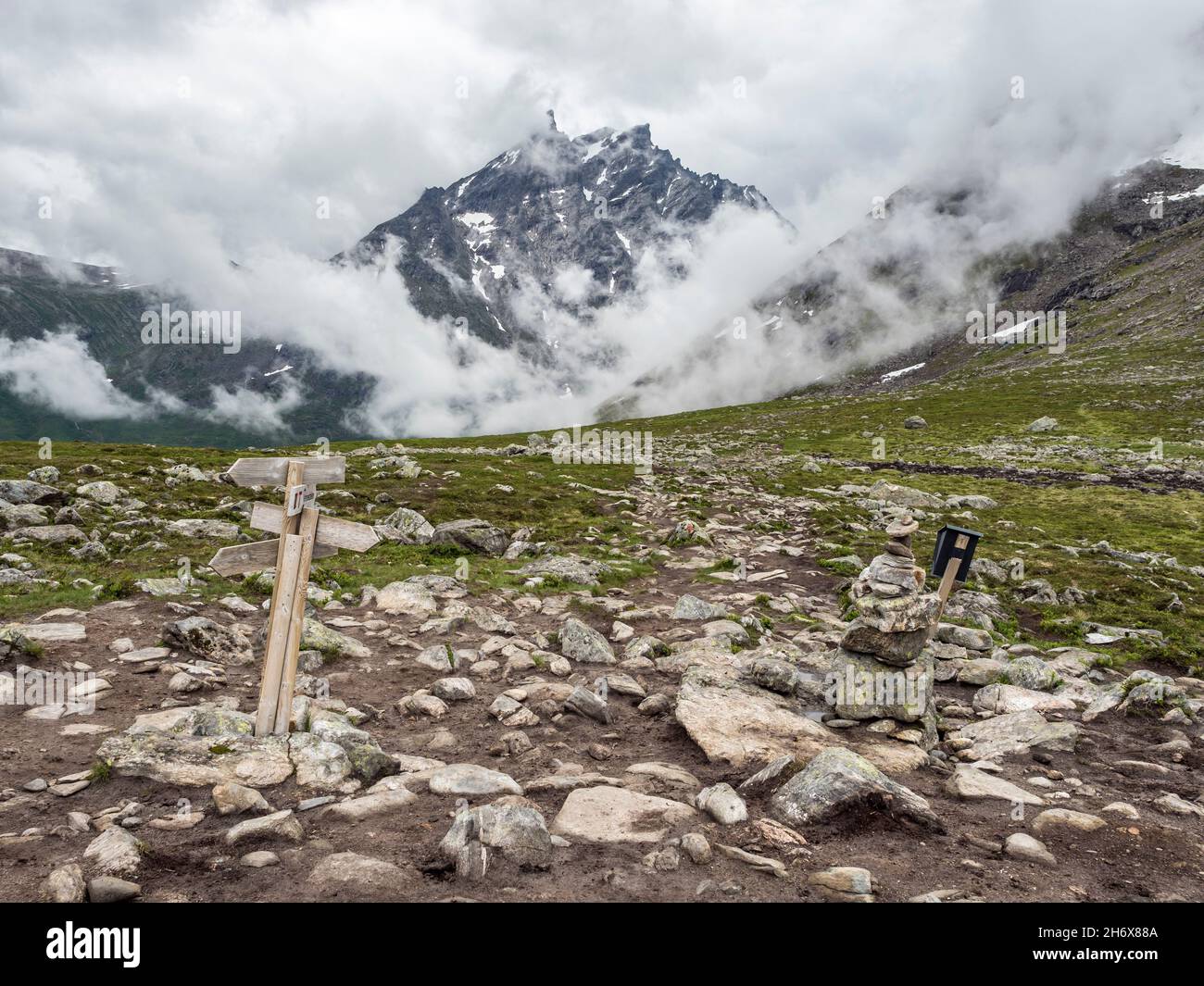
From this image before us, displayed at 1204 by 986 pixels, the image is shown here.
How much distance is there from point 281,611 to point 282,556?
802mm

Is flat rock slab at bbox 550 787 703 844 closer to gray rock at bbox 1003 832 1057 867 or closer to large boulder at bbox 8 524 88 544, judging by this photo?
gray rock at bbox 1003 832 1057 867

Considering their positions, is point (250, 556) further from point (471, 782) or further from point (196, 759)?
point (471, 782)

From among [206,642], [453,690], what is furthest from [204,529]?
[453,690]

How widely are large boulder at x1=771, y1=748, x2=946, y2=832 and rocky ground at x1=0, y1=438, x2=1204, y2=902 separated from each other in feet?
0.10

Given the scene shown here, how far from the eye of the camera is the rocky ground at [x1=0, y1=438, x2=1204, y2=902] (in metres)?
6.07

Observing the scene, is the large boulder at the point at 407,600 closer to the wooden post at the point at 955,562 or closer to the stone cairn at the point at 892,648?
the stone cairn at the point at 892,648

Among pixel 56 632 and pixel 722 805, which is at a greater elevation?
pixel 56 632

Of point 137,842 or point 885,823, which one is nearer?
point 137,842

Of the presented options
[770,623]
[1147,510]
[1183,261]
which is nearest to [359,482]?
[770,623]

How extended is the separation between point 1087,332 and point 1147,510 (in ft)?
499

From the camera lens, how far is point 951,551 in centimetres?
1237

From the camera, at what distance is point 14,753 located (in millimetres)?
7973
